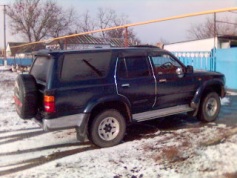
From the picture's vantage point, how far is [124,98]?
5.28 metres

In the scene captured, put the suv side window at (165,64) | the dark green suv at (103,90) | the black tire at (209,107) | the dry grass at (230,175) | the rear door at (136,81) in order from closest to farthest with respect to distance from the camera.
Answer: the dry grass at (230,175) → the dark green suv at (103,90) → the rear door at (136,81) → the suv side window at (165,64) → the black tire at (209,107)

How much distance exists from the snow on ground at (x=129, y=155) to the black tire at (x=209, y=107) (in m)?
0.34

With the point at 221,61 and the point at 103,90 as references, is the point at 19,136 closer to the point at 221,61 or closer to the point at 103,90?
the point at 103,90

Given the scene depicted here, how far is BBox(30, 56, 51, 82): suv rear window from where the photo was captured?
497 cm

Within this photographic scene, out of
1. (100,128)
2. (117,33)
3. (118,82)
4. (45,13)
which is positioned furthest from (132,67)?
(45,13)

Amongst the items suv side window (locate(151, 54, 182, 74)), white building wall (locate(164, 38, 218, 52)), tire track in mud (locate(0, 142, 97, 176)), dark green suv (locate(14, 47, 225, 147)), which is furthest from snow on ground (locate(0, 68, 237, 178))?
white building wall (locate(164, 38, 218, 52))

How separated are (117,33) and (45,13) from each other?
12.8m

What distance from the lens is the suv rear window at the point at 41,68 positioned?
16.3 feet

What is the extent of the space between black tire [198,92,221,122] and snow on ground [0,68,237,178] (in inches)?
13.5

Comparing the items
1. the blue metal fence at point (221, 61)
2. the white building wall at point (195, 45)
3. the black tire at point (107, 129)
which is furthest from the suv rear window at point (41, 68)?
the white building wall at point (195, 45)

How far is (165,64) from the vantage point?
6.04 m

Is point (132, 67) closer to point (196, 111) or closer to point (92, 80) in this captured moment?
point (92, 80)

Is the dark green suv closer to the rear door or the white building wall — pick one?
the rear door

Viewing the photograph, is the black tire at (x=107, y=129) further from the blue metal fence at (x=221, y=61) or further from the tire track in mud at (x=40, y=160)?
the blue metal fence at (x=221, y=61)
